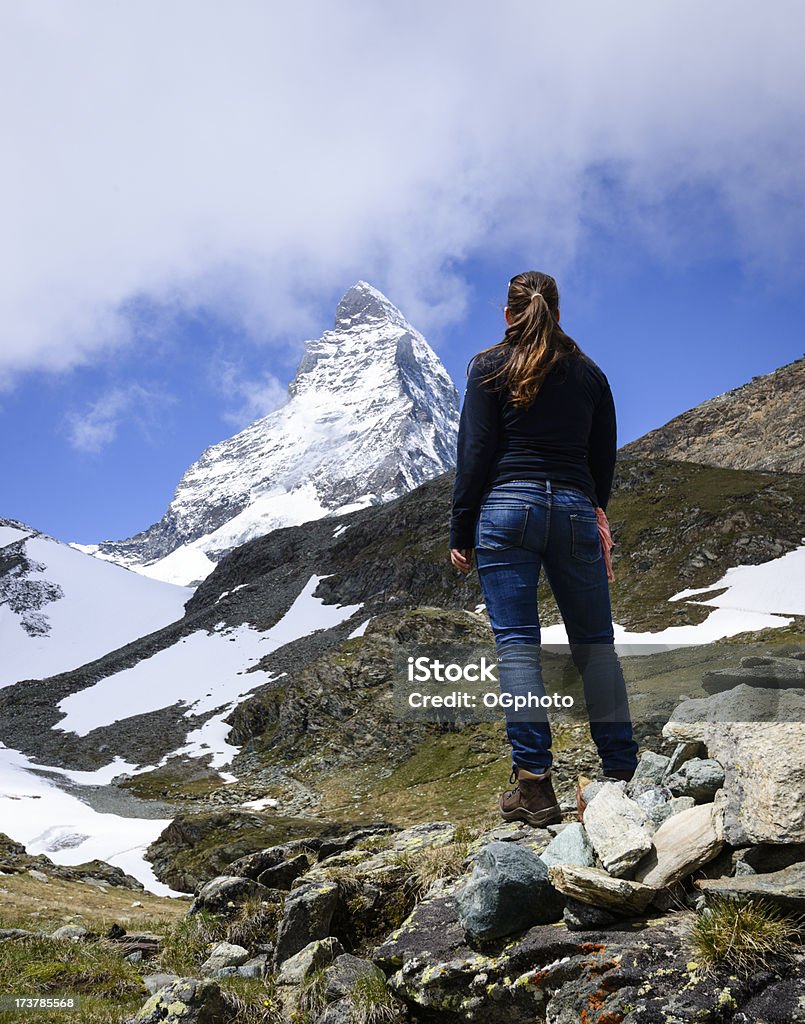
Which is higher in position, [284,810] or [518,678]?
[518,678]

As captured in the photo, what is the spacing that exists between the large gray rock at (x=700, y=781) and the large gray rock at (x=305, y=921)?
2856 mm

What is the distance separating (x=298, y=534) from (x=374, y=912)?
140596 mm

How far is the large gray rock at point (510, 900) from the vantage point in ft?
13.1

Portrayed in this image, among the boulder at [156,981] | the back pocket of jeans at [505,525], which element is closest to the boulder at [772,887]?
the back pocket of jeans at [505,525]

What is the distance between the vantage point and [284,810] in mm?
43656

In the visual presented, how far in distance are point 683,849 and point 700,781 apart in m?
0.91

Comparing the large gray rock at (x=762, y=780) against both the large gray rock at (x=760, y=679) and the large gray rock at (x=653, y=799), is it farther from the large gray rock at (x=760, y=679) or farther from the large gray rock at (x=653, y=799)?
the large gray rock at (x=760, y=679)

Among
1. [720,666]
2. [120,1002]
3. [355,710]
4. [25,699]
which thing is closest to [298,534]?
[25,699]

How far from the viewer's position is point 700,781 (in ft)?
15.5

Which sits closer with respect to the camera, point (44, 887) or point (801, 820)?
point (801, 820)

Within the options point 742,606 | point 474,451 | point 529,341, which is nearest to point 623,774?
point 474,451

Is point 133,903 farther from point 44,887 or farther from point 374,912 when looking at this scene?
point 374,912

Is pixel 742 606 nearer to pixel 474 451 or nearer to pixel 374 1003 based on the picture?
pixel 474 451

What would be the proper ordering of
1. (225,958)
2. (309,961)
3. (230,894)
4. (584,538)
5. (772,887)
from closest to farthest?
(772,887)
(309,961)
(584,538)
(225,958)
(230,894)
